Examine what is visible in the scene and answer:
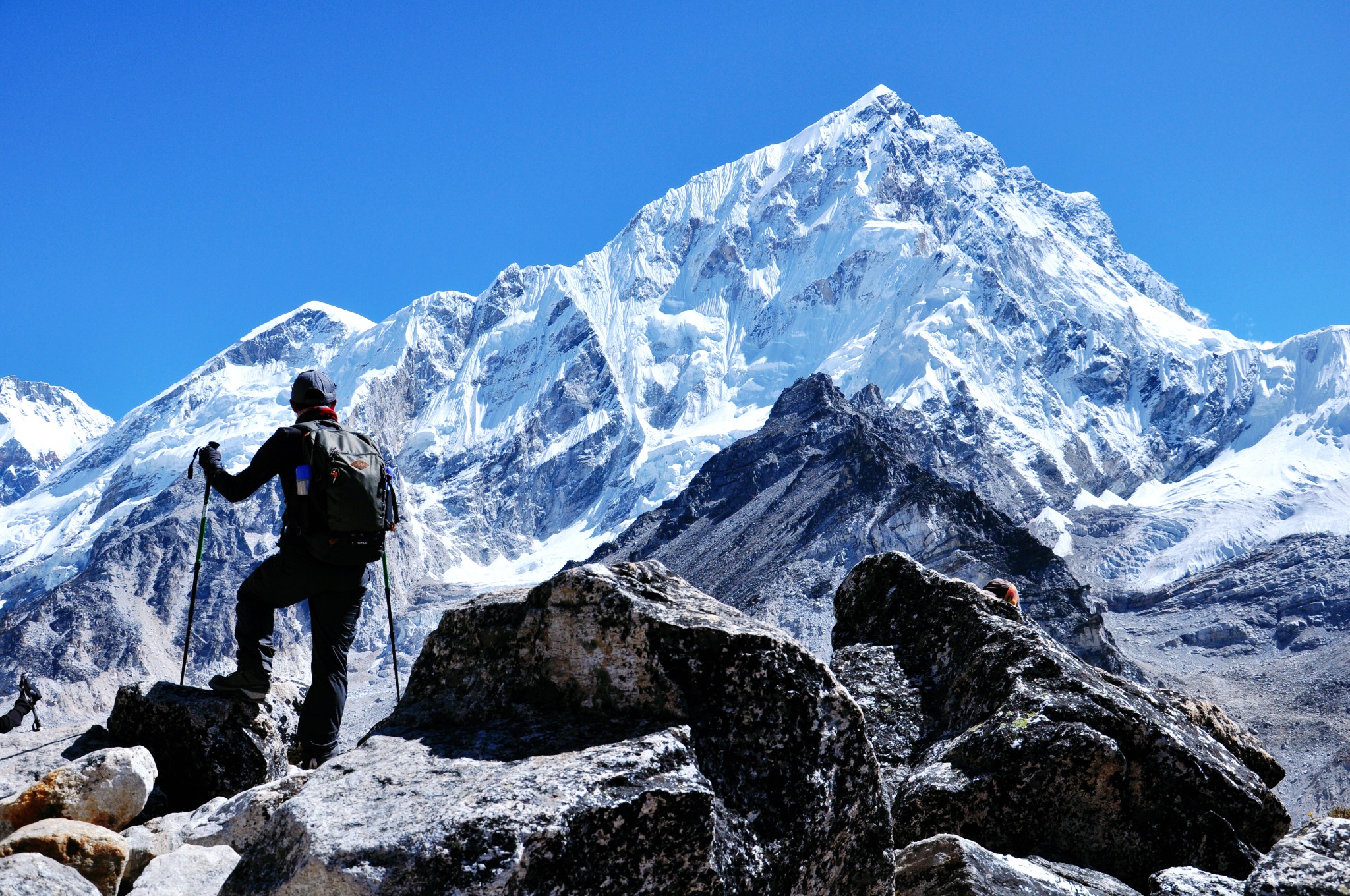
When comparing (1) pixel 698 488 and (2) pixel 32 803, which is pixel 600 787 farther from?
(1) pixel 698 488

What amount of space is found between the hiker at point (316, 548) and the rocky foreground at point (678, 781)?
1.57 ft

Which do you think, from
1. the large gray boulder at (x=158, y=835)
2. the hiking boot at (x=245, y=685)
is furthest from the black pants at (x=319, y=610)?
the large gray boulder at (x=158, y=835)

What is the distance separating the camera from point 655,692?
4516mm

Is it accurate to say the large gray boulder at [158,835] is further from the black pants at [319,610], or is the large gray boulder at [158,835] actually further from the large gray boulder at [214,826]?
the black pants at [319,610]

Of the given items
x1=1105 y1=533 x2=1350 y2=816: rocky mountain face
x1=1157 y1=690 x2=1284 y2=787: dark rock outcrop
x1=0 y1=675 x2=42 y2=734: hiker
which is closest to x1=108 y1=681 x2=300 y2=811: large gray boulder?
x1=0 y1=675 x2=42 y2=734: hiker

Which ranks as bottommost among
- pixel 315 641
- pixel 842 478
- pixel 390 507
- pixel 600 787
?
pixel 600 787

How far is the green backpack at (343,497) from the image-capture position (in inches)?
248

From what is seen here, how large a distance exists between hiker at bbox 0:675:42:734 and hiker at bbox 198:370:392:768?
9.92 ft

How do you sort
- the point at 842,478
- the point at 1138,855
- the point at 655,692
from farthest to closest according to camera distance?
the point at 842,478
the point at 1138,855
the point at 655,692

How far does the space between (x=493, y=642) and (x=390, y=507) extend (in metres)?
2.20

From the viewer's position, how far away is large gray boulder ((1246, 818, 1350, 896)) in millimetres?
4551

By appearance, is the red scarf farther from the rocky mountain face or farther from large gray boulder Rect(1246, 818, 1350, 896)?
the rocky mountain face

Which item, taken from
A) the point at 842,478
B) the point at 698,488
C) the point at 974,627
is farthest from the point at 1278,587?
the point at 974,627

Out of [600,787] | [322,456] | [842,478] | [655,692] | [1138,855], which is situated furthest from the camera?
[842,478]
